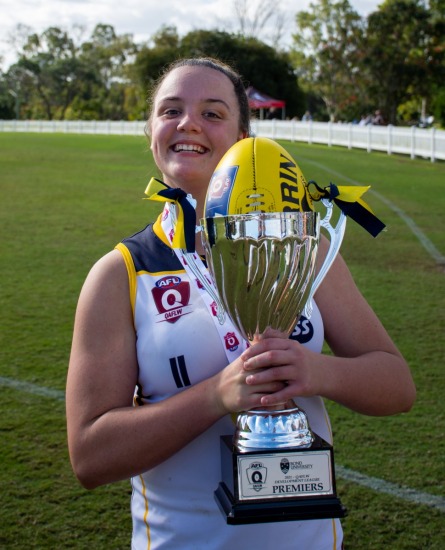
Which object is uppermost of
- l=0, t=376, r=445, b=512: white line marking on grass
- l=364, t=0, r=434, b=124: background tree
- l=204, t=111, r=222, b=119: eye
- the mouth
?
l=364, t=0, r=434, b=124: background tree

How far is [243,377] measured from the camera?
1.46m

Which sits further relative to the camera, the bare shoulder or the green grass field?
the green grass field

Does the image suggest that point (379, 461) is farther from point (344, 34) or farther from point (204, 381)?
point (344, 34)

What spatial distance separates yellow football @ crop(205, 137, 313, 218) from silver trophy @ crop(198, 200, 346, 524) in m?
0.03

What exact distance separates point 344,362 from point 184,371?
0.34 meters

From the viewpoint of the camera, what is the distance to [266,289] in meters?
1.57

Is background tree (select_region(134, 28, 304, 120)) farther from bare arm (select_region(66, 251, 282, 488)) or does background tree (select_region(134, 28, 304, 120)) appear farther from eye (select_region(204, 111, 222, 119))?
bare arm (select_region(66, 251, 282, 488))

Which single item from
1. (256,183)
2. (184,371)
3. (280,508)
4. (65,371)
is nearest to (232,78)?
(256,183)

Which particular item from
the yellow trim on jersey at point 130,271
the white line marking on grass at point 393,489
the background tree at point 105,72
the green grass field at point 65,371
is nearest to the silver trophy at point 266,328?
the yellow trim on jersey at point 130,271

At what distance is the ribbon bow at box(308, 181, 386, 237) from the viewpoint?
1669 mm

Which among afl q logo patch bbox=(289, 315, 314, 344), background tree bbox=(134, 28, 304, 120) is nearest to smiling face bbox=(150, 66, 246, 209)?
afl q logo patch bbox=(289, 315, 314, 344)

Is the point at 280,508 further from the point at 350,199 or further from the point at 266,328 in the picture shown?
the point at 350,199

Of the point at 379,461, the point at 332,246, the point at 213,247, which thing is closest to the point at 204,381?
the point at 213,247

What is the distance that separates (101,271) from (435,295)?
5375mm
